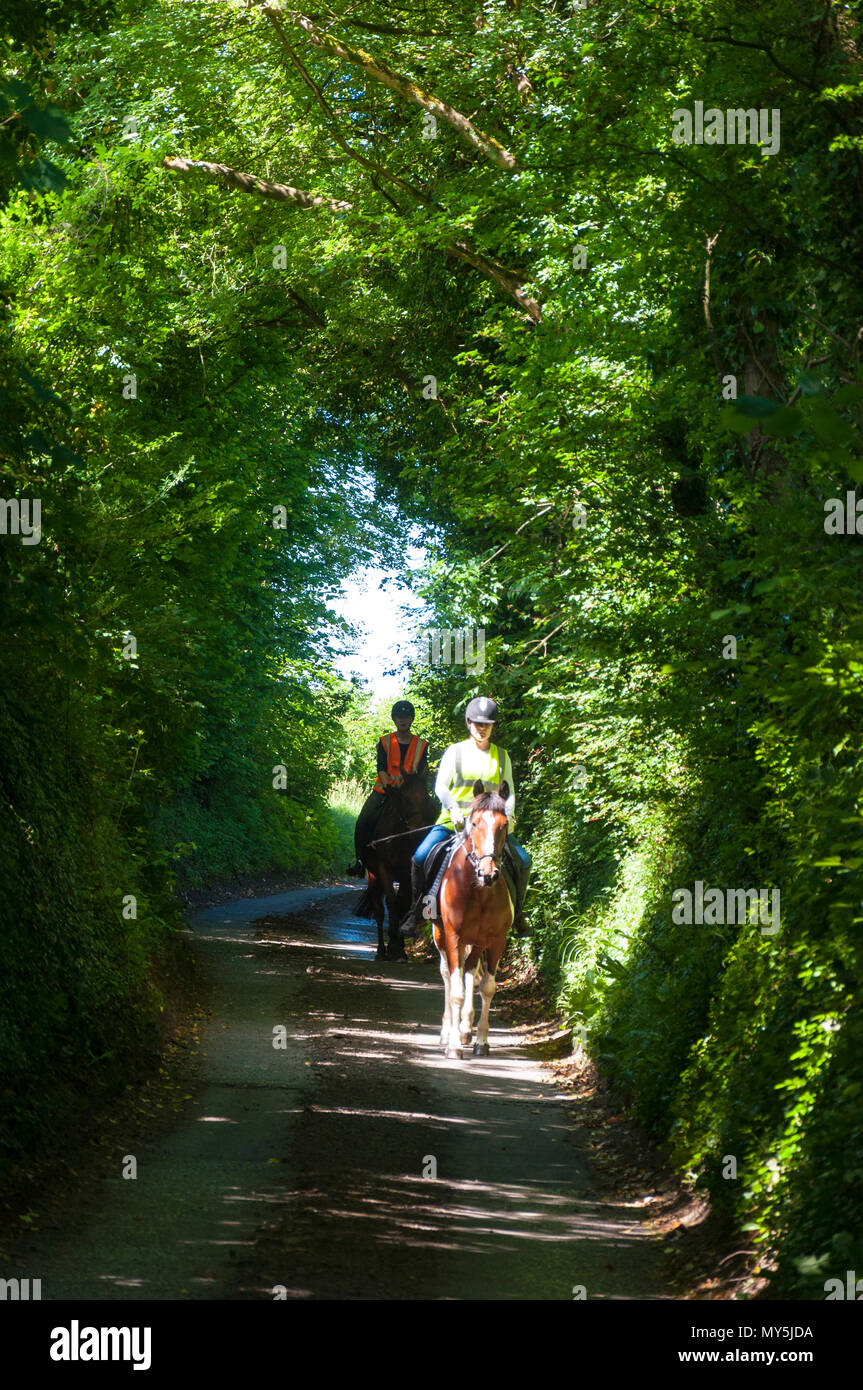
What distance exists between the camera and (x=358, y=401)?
25938 mm

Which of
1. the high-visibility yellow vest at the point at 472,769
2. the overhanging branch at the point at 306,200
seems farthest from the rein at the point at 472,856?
the overhanging branch at the point at 306,200

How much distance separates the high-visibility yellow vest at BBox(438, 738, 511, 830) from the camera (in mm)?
13086

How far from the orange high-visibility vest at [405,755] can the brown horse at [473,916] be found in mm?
5938

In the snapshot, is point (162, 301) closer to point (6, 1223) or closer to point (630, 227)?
point (630, 227)

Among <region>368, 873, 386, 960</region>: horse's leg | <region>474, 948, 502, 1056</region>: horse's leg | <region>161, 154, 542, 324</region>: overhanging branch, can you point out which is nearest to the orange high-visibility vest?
<region>368, 873, 386, 960</region>: horse's leg

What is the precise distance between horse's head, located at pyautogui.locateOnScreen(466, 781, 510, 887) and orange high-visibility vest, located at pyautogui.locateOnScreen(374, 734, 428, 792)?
6792 millimetres

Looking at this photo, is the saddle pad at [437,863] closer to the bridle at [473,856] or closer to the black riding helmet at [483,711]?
the bridle at [473,856]

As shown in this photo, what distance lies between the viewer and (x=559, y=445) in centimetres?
1298

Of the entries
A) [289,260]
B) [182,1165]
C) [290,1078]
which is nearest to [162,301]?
[289,260]

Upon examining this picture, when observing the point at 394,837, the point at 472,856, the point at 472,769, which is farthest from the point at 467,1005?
the point at 394,837

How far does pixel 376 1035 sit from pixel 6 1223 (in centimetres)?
682

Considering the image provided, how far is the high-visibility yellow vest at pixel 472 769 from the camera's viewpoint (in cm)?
1309

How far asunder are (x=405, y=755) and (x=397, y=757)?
11 cm

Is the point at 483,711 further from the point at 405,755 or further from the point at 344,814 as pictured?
the point at 344,814
